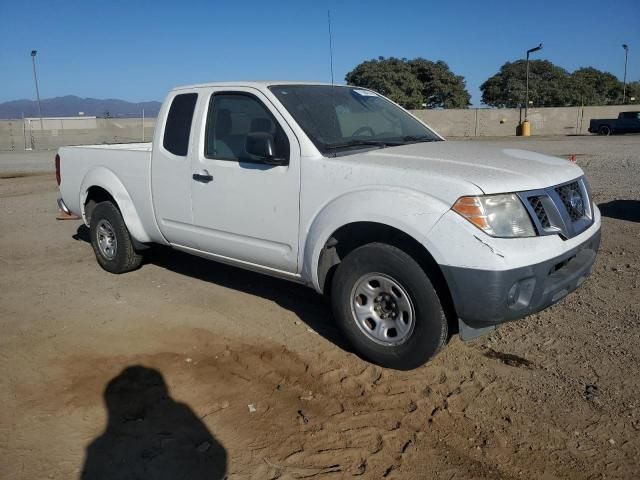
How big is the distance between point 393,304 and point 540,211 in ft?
3.58

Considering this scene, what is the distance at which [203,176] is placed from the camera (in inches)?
190

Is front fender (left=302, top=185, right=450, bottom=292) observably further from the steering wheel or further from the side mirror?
the steering wheel

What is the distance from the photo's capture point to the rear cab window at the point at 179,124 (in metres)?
5.10

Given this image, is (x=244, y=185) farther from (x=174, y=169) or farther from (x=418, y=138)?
(x=418, y=138)

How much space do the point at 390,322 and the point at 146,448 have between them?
1686 mm

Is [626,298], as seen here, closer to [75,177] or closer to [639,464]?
[639,464]

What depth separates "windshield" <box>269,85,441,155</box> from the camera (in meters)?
4.37

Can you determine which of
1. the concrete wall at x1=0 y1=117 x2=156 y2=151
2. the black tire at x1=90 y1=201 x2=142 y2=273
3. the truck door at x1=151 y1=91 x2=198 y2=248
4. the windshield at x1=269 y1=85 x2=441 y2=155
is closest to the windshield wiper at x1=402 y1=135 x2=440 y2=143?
the windshield at x1=269 y1=85 x2=441 y2=155

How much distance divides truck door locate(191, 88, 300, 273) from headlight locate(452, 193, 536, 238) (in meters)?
1.32

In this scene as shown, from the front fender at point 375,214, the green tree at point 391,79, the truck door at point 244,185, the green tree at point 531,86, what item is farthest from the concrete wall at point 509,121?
the front fender at point 375,214

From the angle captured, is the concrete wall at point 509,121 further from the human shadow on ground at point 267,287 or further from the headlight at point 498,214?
the headlight at point 498,214

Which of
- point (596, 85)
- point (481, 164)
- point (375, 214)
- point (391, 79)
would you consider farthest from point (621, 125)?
point (596, 85)

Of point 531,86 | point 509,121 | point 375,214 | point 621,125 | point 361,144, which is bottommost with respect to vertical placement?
point 621,125

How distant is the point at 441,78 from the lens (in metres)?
69.4
